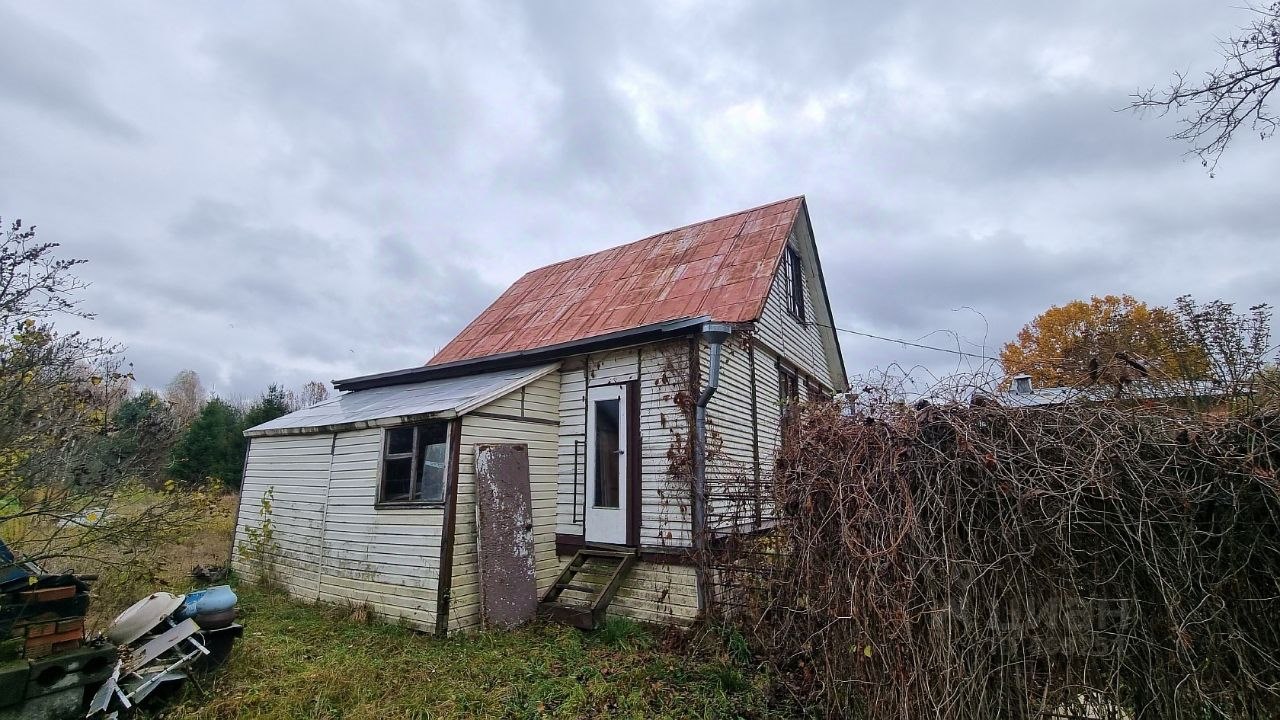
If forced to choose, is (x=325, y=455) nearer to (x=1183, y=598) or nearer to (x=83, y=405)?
(x=83, y=405)

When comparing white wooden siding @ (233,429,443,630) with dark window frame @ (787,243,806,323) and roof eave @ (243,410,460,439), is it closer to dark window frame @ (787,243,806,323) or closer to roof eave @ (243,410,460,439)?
roof eave @ (243,410,460,439)

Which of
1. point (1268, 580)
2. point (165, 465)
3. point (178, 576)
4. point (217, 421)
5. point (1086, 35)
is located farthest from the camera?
point (217, 421)

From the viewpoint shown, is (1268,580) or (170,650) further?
(170,650)

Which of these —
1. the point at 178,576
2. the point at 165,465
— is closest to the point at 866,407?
the point at 165,465

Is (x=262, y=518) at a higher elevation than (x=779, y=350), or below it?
below

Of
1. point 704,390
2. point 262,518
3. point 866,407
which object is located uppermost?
point 704,390

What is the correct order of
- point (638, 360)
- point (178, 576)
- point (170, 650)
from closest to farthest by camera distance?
point (170, 650) → point (638, 360) → point (178, 576)

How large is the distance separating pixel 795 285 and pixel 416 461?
7.96 m

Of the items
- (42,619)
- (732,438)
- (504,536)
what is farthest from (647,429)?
(42,619)

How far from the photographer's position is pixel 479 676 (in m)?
5.54

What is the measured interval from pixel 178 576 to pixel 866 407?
39.4ft

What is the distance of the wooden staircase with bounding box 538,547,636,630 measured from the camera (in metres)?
6.87

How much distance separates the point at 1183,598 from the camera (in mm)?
2725

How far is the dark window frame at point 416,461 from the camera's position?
7340 millimetres
